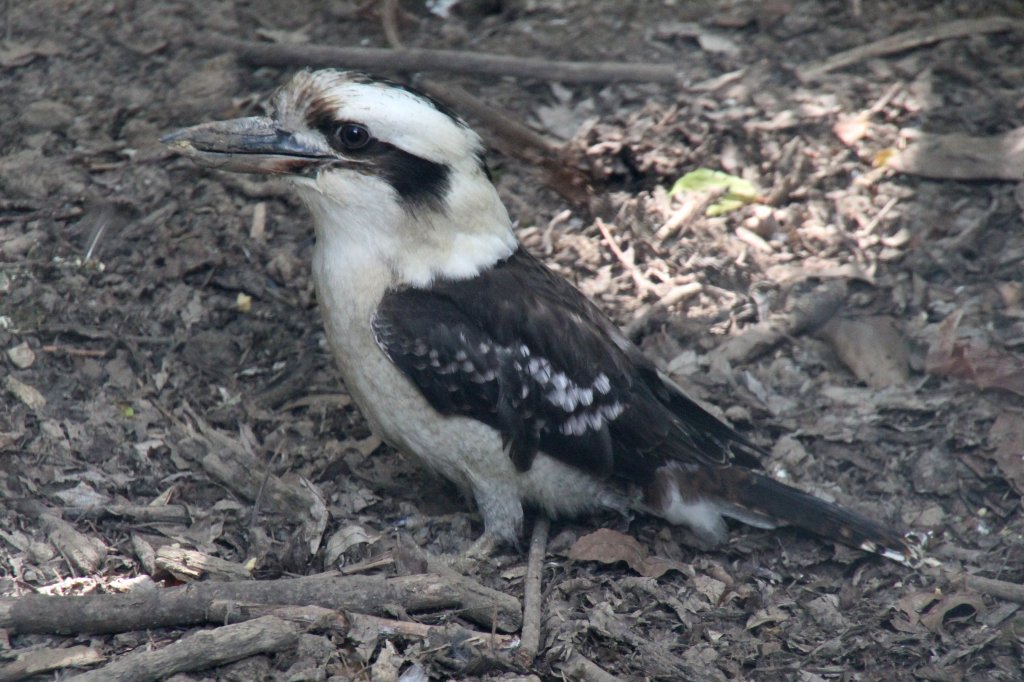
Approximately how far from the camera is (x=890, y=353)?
699 centimetres

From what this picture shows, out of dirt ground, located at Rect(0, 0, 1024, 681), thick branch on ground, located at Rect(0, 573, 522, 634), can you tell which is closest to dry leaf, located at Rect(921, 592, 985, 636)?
dirt ground, located at Rect(0, 0, 1024, 681)

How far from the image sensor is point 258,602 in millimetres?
4949

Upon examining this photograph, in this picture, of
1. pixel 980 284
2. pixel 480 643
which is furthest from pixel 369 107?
pixel 980 284

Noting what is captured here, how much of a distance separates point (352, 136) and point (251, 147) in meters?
0.48

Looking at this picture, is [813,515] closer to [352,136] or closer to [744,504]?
[744,504]

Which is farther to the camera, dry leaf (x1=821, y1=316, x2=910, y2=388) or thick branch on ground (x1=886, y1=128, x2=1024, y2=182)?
thick branch on ground (x1=886, y1=128, x2=1024, y2=182)

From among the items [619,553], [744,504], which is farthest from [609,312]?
[619,553]

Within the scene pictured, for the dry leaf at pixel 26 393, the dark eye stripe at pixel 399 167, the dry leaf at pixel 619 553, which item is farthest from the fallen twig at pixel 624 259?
the dry leaf at pixel 26 393

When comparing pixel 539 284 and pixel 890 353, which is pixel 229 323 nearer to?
pixel 539 284

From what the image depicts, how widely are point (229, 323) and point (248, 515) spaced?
1.57 metres

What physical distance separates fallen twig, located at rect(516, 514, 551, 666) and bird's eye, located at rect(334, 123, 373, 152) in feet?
6.72

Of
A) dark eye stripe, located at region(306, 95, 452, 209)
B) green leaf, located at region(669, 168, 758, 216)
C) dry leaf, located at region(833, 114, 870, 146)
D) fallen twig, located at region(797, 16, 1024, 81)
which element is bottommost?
green leaf, located at region(669, 168, 758, 216)

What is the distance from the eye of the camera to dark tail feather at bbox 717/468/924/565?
5840 mm

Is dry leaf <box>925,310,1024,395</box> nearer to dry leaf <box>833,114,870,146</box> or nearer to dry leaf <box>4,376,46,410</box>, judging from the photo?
dry leaf <box>833,114,870,146</box>
